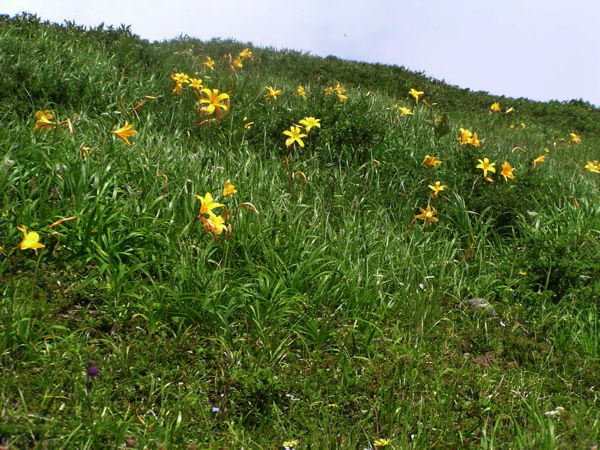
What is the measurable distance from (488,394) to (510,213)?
246cm

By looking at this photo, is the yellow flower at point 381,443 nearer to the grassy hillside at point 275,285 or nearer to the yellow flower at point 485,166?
the grassy hillside at point 275,285

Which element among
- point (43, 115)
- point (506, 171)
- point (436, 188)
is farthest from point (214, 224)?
point (506, 171)

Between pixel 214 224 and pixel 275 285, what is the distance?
1.66ft

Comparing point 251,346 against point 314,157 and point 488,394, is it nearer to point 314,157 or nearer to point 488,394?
point 488,394

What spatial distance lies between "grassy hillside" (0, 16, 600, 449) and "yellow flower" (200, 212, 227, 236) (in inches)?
0.5

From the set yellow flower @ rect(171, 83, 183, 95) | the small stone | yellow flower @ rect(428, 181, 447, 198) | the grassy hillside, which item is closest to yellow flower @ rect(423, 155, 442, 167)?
the grassy hillside

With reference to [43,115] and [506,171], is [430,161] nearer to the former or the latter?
[506,171]

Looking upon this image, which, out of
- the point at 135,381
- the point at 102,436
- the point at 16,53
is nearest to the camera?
the point at 102,436

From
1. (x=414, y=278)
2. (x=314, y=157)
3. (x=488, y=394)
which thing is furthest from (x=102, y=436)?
(x=314, y=157)

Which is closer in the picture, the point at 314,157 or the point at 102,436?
the point at 102,436

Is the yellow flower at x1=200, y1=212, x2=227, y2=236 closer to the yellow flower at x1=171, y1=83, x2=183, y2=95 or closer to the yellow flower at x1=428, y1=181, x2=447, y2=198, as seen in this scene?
the yellow flower at x1=428, y1=181, x2=447, y2=198

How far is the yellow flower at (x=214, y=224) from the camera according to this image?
12.5 ft

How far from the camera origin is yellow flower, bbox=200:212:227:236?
3.81 metres

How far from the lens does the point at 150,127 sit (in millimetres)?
6105
